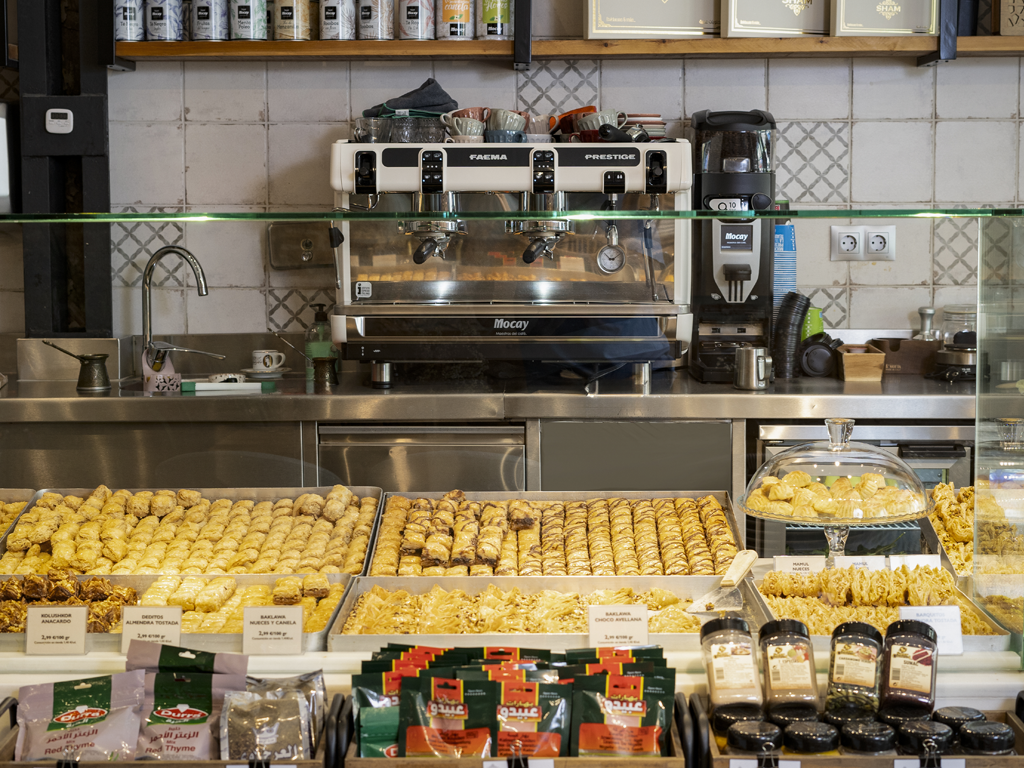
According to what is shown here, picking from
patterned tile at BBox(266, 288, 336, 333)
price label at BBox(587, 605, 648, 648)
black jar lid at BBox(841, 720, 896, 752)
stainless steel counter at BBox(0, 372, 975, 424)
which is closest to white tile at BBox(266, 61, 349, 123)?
patterned tile at BBox(266, 288, 336, 333)

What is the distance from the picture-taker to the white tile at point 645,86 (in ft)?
13.6

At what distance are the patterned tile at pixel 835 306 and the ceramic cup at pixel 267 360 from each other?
2.26m

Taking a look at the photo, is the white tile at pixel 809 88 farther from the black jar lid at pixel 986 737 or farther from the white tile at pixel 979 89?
the black jar lid at pixel 986 737

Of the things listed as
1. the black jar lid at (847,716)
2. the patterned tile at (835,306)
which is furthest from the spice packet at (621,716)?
the patterned tile at (835,306)

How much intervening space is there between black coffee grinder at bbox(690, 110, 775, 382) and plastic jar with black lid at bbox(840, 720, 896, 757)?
2.29 metres

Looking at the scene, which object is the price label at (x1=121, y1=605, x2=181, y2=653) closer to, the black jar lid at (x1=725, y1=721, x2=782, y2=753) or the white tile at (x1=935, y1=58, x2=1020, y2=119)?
the black jar lid at (x1=725, y1=721, x2=782, y2=753)

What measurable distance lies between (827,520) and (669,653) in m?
0.42

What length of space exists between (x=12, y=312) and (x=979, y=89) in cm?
432

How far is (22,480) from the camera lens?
88.3 inches

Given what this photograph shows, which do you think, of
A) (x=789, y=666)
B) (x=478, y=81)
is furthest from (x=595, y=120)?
(x=789, y=666)

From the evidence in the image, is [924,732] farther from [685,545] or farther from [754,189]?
[754,189]

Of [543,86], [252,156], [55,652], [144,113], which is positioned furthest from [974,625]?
[144,113]

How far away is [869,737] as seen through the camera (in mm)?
1296

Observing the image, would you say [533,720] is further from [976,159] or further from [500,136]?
[976,159]
